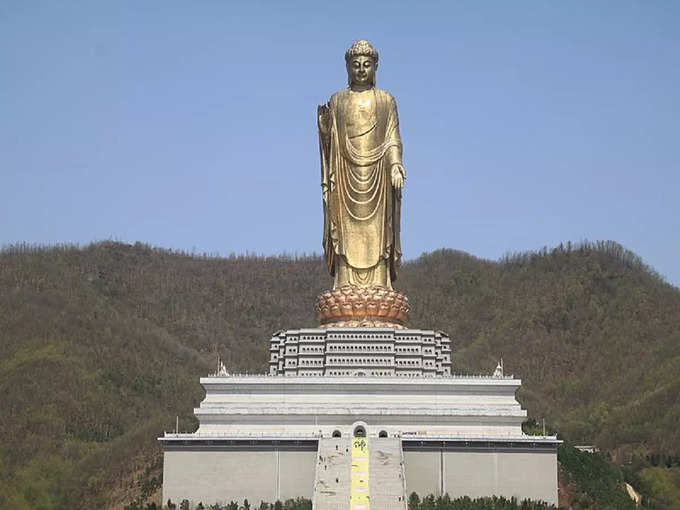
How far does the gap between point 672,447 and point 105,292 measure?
33495 millimetres

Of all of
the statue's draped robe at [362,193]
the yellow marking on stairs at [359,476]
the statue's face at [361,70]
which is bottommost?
the yellow marking on stairs at [359,476]

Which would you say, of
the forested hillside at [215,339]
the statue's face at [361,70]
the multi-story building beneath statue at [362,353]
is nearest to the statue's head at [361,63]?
the statue's face at [361,70]

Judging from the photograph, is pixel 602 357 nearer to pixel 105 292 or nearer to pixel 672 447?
pixel 672 447

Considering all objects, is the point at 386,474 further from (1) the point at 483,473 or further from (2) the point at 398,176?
(2) the point at 398,176

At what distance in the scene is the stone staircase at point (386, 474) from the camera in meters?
30.0

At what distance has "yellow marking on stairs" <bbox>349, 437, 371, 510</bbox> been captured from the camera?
29.9 metres

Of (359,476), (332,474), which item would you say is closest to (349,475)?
(359,476)

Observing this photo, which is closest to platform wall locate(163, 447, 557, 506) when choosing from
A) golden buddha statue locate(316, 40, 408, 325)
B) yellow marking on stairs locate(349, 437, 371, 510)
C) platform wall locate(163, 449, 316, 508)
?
platform wall locate(163, 449, 316, 508)

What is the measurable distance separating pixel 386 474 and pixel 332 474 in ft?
3.59

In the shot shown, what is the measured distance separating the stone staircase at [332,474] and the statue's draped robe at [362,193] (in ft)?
25.7

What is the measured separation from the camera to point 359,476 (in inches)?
1211

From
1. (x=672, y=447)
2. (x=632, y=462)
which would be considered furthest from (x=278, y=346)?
(x=672, y=447)

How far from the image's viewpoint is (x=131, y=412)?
175ft

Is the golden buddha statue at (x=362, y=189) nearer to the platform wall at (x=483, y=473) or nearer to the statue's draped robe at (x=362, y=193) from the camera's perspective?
the statue's draped robe at (x=362, y=193)
